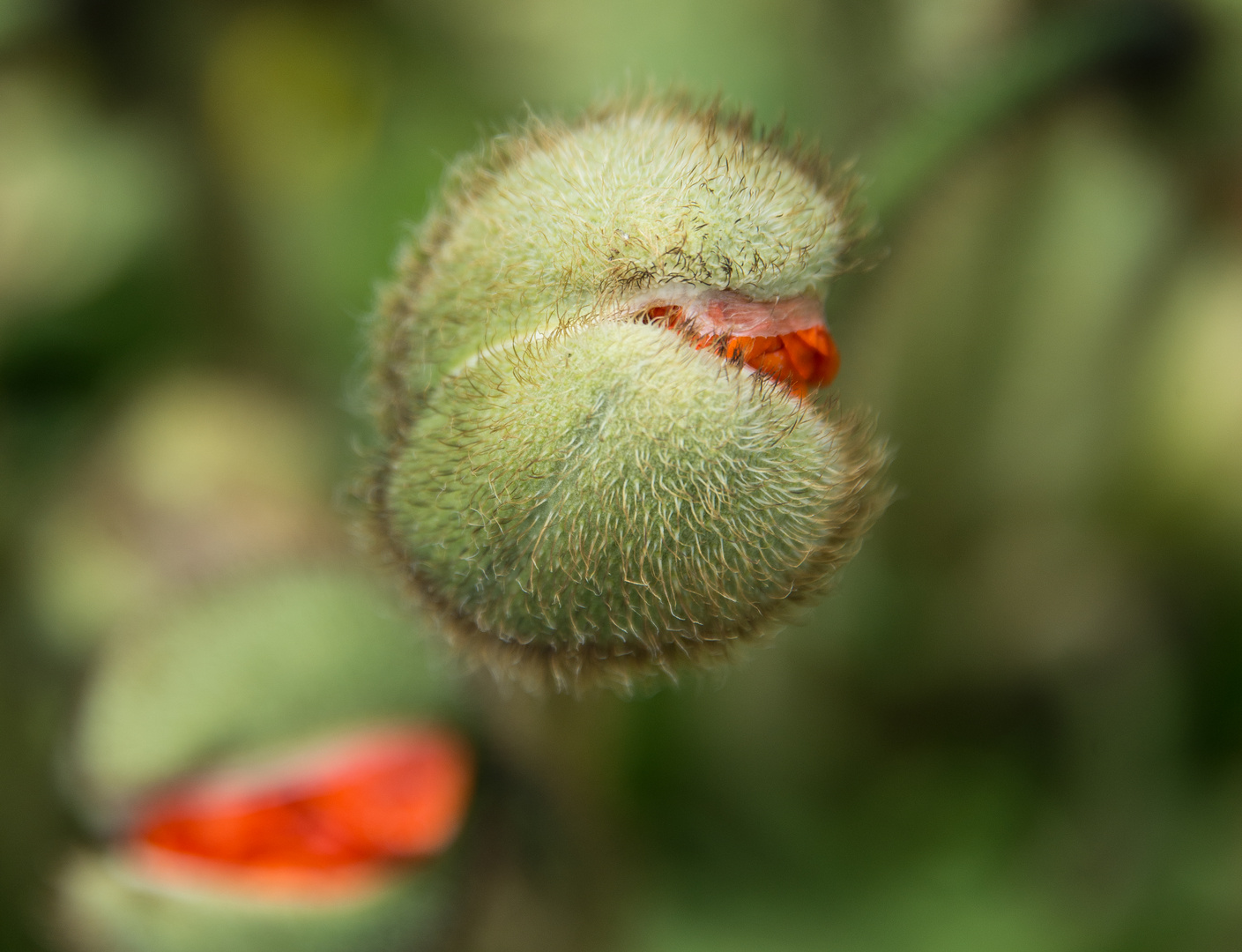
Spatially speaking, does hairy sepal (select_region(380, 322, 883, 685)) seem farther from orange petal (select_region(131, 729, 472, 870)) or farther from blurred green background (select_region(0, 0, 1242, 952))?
blurred green background (select_region(0, 0, 1242, 952))

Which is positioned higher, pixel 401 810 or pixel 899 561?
pixel 899 561

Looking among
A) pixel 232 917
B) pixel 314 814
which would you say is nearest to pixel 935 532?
pixel 314 814

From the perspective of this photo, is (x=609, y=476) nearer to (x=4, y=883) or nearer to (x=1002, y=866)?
(x=1002, y=866)

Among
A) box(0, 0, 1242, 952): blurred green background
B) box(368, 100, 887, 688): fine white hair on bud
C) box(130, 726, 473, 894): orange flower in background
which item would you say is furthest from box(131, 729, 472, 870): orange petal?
box(368, 100, 887, 688): fine white hair on bud

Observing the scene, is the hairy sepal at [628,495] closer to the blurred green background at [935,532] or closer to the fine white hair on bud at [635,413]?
the fine white hair on bud at [635,413]

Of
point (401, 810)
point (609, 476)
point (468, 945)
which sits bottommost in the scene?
point (468, 945)

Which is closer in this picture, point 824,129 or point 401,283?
point 401,283

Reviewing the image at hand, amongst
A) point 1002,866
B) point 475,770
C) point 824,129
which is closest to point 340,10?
point 824,129
